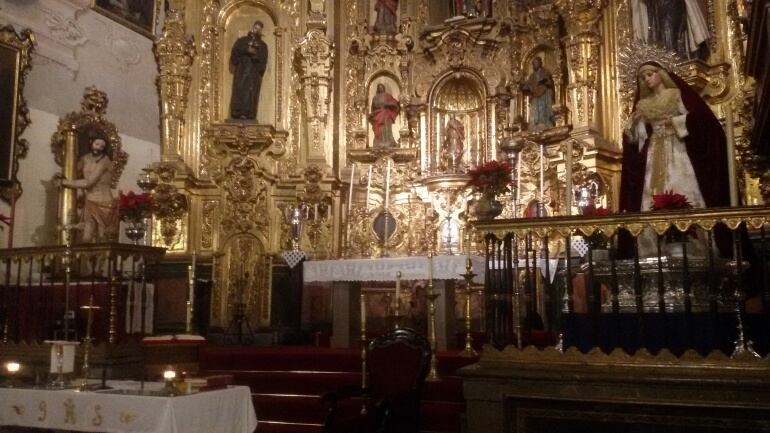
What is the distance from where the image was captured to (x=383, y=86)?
1293cm

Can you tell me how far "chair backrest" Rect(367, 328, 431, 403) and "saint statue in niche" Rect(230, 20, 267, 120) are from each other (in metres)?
7.01

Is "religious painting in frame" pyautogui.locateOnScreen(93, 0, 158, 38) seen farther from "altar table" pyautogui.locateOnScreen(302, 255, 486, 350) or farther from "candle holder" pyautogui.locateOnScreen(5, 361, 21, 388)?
"candle holder" pyautogui.locateOnScreen(5, 361, 21, 388)

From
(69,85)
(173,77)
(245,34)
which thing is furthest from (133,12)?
(69,85)

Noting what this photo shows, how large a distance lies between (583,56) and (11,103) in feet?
25.2

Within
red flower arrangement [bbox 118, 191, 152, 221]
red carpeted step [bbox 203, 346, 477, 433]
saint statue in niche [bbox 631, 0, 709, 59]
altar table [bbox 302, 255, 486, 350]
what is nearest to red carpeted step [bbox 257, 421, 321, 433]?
red carpeted step [bbox 203, 346, 477, 433]

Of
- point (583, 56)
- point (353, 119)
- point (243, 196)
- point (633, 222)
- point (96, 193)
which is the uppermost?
point (583, 56)

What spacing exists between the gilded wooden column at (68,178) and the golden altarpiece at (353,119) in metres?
1.46

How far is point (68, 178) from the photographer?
10.5 metres

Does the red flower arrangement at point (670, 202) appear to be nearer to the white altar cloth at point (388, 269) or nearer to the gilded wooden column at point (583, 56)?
the white altar cloth at point (388, 269)

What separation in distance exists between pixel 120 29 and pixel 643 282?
9.23m

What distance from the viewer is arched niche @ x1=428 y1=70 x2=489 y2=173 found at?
40.6 feet

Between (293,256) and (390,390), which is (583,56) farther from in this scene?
(390,390)

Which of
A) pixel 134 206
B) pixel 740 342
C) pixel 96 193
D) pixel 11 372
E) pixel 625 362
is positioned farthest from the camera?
pixel 96 193

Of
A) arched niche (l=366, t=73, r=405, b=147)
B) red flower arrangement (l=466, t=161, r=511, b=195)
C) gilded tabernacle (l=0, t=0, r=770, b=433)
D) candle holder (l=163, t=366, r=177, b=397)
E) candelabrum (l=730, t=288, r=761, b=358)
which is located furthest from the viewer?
arched niche (l=366, t=73, r=405, b=147)
